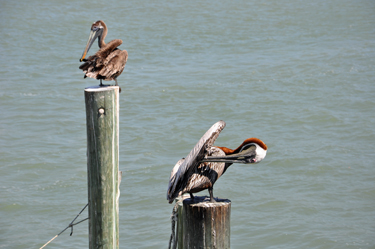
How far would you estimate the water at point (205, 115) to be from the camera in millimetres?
7617

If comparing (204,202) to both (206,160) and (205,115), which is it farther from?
(205,115)

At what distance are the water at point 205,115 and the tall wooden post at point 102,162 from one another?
119 inches

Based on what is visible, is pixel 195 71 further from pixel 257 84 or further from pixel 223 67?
pixel 257 84

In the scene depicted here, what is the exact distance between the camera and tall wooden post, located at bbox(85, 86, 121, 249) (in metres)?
3.67

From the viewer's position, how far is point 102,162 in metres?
3.76

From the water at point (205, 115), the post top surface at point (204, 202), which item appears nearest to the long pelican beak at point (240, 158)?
the post top surface at point (204, 202)

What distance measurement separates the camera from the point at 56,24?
19844mm

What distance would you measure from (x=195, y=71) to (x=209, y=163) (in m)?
11.3

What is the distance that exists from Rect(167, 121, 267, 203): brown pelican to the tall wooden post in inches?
20.2

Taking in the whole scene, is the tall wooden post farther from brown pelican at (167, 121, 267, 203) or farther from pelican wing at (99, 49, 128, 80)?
pelican wing at (99, 49, 128, 80)

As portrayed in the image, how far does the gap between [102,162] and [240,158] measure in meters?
1.03

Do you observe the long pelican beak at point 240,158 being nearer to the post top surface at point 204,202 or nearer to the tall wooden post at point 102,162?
the post top surface at point 204,202

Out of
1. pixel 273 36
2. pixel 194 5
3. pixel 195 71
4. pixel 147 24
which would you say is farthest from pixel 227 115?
pixel 194 5

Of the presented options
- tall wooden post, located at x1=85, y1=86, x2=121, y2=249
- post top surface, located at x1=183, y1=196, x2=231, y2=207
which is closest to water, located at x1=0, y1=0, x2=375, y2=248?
tall wooden post, located at x1=85, y1=86, x2=121, y2=249
